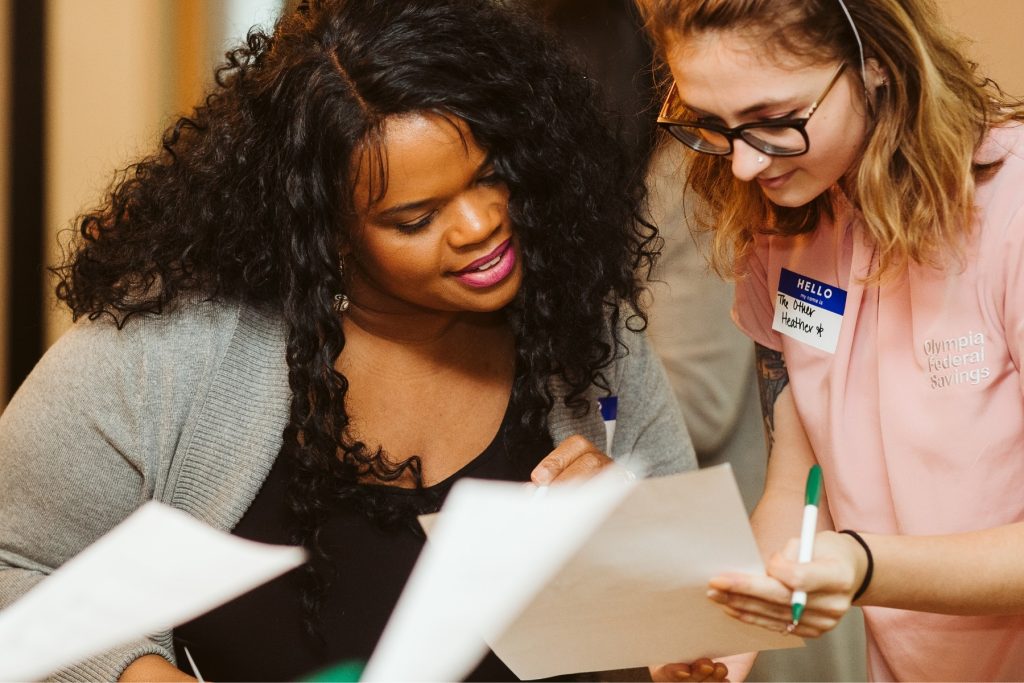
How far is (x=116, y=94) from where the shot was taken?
2.58 m

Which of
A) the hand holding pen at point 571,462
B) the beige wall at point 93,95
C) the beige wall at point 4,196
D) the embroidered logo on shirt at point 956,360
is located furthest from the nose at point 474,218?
the beige wall at point 4,196

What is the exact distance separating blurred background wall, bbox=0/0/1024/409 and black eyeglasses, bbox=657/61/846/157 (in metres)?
1.36

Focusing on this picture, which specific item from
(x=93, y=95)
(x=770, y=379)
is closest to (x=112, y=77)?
(x=93, y=95)

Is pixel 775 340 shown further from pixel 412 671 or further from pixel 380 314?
pixel 412 671

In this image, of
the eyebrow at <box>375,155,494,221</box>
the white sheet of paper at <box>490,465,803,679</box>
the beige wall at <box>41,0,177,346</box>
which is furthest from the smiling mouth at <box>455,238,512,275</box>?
the beige wall at <box>41,0,177,346</box>

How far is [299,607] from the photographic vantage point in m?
1.44

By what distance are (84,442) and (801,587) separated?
0.91 m

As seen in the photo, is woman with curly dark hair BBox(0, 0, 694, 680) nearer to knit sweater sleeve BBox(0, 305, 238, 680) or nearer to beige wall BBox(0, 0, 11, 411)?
knit sweater sleeve BBox(0, 305, 238, 680)

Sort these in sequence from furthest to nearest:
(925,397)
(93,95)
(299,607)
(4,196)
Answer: (93,95) → (4,196) → (299,607) → (925,397)

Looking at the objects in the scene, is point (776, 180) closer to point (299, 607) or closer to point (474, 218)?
point (474, 218)

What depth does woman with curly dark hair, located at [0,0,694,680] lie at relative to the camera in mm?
1356

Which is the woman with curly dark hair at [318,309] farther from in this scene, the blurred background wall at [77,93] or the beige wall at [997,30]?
the beige wall at [997,30]

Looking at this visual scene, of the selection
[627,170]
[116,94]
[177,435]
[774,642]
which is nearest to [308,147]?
[177,435]

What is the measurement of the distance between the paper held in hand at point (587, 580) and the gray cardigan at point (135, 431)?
13.6 inches
